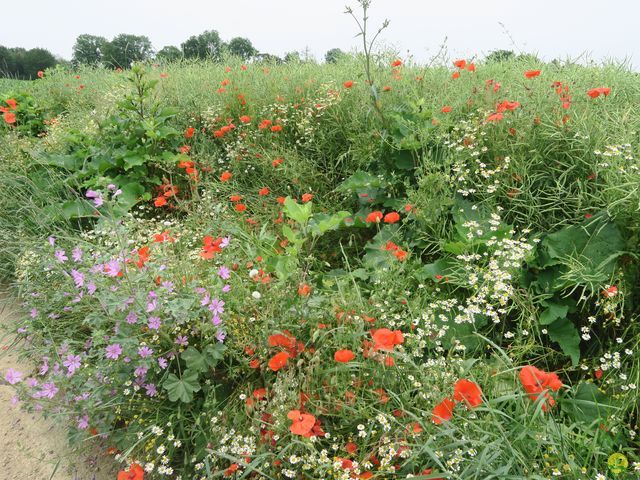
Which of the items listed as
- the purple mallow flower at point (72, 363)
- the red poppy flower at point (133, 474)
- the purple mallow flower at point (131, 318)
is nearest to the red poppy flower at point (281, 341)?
the purple mallow flower at point (131, 318)

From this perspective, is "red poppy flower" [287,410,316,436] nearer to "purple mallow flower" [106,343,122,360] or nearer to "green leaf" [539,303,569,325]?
"purple mallow flower" [106,343,122,360]

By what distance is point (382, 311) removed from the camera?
6.74 feet

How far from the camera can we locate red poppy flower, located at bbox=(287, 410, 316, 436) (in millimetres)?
1462

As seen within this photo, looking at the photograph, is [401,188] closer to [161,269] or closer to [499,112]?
[499,112]

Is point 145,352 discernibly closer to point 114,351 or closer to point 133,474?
point 114,351

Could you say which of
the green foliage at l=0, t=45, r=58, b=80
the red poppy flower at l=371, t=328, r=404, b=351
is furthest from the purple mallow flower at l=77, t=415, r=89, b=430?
the green foliage at l=0, t=45, r=58, b=80

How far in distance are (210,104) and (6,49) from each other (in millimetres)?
31563

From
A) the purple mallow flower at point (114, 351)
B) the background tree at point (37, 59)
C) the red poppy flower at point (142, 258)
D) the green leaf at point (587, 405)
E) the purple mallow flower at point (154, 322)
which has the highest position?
the background tree at point (37, 59)

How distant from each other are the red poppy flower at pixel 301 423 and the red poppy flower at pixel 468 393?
486 mm

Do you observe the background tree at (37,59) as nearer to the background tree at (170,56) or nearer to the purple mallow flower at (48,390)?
the background tree at (170,56)

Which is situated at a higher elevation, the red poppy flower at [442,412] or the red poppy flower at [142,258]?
the red poppy flower at [142,258]

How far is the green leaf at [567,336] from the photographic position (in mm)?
2065

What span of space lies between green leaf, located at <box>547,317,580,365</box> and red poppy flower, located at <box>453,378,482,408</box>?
79 cm

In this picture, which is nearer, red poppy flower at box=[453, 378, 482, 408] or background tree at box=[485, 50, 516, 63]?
red poppy flower at box=[453, 378, 482, 408]
